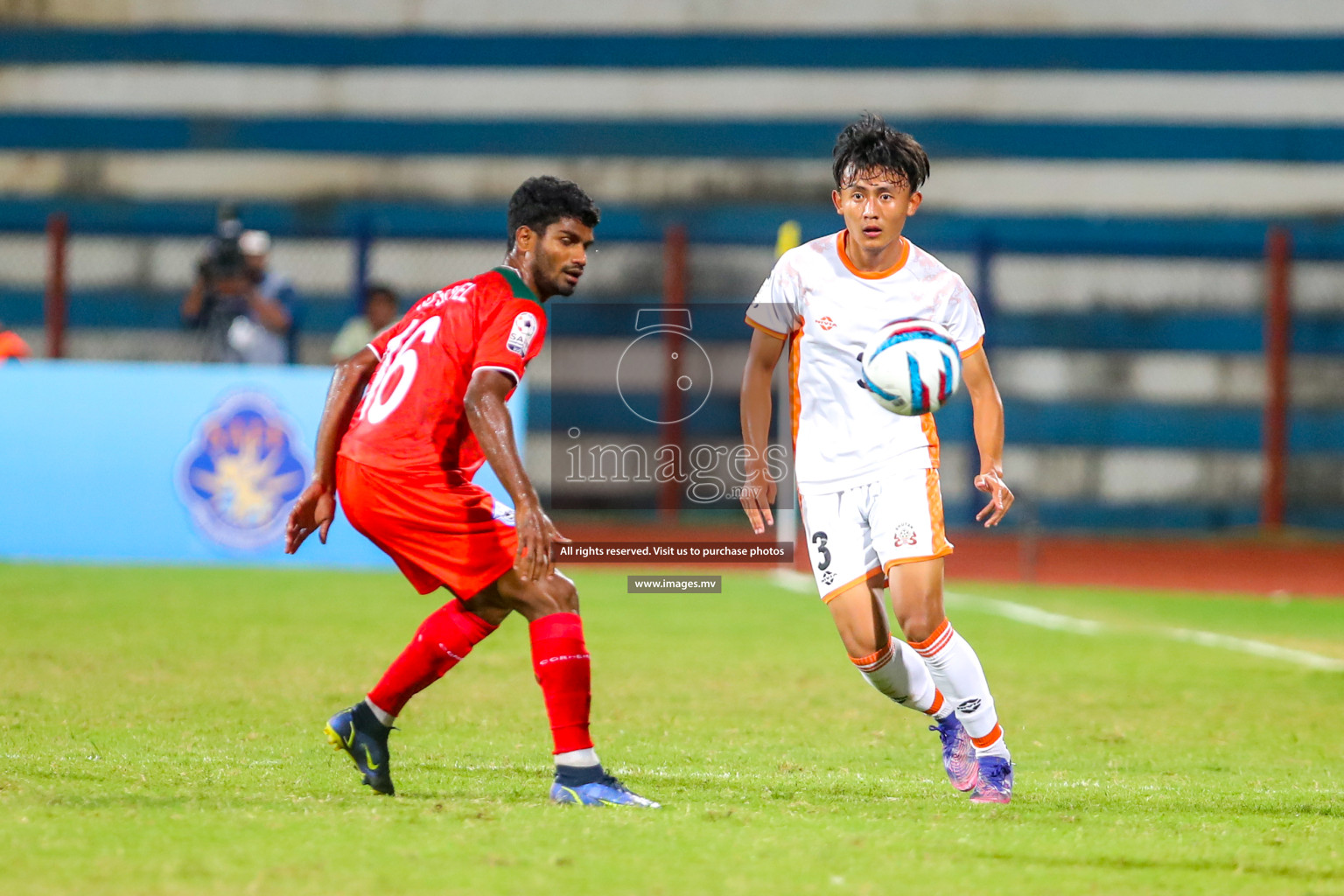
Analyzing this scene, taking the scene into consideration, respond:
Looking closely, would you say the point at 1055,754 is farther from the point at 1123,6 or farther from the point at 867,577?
the point at 1123,6

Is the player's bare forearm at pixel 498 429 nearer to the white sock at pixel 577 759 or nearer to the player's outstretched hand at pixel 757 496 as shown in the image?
the white sock at pixel 577 759

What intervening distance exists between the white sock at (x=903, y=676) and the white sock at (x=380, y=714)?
1.51 metres

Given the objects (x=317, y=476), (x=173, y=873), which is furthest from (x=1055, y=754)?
(x=173, y=873)

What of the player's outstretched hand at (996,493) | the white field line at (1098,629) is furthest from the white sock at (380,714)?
the white field line at (1098,629)

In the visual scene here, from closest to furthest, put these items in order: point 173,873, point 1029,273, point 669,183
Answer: point 173,873 < point 1029,273 < point 669,183

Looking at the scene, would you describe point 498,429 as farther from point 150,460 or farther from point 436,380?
point 150,460

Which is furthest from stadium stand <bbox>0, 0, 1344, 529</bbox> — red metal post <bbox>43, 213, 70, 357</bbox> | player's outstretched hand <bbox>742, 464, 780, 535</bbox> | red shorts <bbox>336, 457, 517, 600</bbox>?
red shorts <bbox>336, 457, 517, 600</bbox>

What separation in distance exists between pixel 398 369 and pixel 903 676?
6.39 ft

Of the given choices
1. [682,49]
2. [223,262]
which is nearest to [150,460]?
[223,262]

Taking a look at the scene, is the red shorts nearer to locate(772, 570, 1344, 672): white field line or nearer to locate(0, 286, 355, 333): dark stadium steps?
locate(772, 570, 1344, 672): white field line

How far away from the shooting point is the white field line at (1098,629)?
31.4 feet

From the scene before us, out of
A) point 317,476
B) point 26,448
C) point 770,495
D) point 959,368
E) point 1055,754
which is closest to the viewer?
point 317,476

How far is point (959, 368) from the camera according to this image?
5.45m

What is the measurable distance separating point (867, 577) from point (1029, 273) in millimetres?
14673
